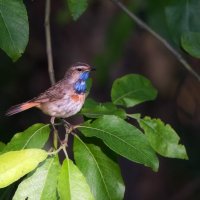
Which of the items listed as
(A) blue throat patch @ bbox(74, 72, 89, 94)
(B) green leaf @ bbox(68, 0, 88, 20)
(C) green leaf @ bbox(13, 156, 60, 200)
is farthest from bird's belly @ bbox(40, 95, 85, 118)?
(C) green leaf @ bbox(13, 156, 60, 200)

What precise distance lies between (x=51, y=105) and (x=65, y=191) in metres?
1.92

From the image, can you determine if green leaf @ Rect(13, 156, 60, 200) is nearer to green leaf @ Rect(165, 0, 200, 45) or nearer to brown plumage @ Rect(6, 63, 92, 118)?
brown plumage @ Rect(6, 63, 92, 118)

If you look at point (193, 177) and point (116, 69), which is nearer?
point (193, 177)

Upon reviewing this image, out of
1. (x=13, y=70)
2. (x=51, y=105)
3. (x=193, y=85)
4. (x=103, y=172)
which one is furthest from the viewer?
(x=193, y=85)

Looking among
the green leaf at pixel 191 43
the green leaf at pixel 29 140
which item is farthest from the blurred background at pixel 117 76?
the green leaf at pixel 29 140

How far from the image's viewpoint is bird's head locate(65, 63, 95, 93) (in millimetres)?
5789

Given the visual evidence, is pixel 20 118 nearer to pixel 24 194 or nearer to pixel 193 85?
pixel 193 85

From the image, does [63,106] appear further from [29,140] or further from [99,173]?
[99,173]

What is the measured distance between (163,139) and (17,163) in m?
1.11

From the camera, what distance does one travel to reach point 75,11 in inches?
173

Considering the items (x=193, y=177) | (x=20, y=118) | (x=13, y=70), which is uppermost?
(x=13, y=70)

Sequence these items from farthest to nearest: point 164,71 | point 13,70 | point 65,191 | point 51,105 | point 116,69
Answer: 1. point 164,71
2. point 116,69
3. point 13,70
4. point 51,105
5. point 65,191

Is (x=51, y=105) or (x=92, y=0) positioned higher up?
(x=51, y=105)

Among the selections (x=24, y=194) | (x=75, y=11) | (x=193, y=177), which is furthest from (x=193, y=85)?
(x=24, y=194)
